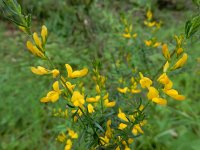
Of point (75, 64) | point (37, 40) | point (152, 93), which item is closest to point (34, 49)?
point (37, 40)

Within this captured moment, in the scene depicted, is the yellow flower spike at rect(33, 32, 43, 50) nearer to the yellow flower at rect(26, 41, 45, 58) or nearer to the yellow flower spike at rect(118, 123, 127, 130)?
the yellow flower at rect(26, 41, 45, 58)

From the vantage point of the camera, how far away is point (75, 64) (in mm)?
→ 3197

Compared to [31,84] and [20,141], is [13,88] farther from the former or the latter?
[20,141]

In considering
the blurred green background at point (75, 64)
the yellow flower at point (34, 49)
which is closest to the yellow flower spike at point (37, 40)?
the yellow flower at point (34, 49)

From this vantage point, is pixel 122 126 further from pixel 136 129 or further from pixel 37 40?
pixel 37 40

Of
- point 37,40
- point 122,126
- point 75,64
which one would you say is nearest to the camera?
point 37,40

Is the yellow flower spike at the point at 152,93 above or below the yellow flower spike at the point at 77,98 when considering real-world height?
above

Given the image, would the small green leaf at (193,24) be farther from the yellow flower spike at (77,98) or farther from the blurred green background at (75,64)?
the blurred green background at (75,64)

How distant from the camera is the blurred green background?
2.39 meters

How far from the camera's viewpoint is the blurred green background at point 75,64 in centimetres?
239

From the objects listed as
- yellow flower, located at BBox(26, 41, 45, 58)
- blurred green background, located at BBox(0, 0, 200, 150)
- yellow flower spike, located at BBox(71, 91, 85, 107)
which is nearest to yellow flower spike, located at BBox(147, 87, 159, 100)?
yellow flower spike, located at BBox(71, 91, 85, 107)

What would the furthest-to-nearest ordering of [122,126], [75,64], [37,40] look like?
[75,64]
[122,126]
[37,40]

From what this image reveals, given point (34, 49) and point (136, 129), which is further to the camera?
point (136, 129)

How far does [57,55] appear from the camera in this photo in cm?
348
